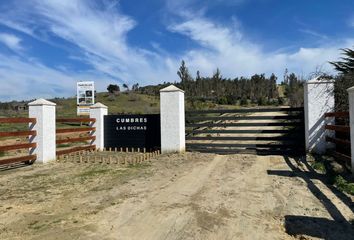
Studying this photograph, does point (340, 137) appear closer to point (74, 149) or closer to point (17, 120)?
point (74, 149)

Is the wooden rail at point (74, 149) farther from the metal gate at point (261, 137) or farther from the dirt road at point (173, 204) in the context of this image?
the metal gate at point (261, 137)

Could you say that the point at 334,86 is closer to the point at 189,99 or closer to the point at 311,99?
the point at 311,99

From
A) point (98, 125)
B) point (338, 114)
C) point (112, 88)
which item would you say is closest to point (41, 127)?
point (98, 125)

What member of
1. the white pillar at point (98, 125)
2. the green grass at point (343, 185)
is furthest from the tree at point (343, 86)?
the white pillar at point (98, 125)

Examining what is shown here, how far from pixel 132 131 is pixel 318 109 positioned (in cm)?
679

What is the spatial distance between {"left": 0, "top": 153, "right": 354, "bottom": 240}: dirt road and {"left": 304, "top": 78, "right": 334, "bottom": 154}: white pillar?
1.51 m

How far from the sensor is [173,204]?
5637mm

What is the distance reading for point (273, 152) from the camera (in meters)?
11.1

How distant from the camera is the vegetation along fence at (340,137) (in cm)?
832

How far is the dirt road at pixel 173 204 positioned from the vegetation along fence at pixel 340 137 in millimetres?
1017

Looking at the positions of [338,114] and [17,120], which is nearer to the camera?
[338,114]

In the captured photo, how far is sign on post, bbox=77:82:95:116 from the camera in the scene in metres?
24.8

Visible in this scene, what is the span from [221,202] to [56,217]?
264cm

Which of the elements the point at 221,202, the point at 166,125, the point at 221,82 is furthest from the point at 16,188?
the point at 221,82
